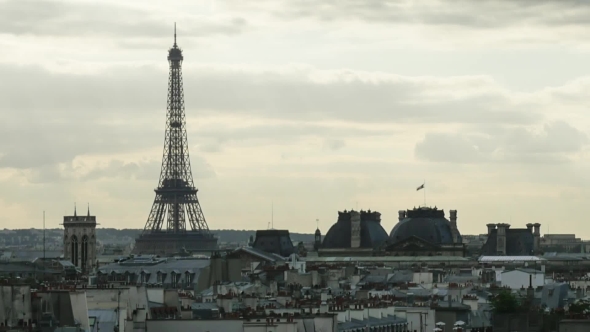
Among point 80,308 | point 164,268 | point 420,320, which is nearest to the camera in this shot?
point 80,308

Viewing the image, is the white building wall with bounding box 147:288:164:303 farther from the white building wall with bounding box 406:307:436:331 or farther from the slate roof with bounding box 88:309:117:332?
the slate roof with bounding box 88:309:117:332

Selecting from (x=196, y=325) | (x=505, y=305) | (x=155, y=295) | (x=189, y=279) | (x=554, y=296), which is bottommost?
(x=196, y=325)

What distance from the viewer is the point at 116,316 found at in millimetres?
68125

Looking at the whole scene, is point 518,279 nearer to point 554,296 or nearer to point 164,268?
point 164,268

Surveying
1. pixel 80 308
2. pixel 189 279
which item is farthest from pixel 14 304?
pixel 189 279

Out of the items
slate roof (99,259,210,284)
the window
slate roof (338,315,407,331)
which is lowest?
slate roof (338,315,407,331)

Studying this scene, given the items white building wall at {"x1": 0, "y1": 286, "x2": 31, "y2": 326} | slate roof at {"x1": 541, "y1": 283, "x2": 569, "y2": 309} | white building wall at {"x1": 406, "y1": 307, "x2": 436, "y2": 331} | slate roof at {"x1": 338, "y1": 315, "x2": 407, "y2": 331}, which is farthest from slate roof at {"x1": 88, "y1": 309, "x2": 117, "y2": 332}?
slate roof at {"x1": 541, "y1": 283, "x2": 569, "y2": 309}

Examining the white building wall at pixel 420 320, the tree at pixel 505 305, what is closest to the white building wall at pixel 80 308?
the white building wall at pixel 420 320

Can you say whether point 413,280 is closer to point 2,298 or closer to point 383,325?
point 383,325

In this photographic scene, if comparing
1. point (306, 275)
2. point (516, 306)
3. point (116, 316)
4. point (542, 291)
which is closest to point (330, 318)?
point (116, 316)

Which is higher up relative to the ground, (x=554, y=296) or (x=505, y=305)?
(x=554, y=296)

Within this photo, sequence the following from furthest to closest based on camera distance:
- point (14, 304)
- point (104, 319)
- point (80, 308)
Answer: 1. point (104, 319)
2. point (80, 308)
3. point (14, 304)

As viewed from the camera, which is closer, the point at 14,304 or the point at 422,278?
the point at 14,304

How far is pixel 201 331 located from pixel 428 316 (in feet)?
64.5
